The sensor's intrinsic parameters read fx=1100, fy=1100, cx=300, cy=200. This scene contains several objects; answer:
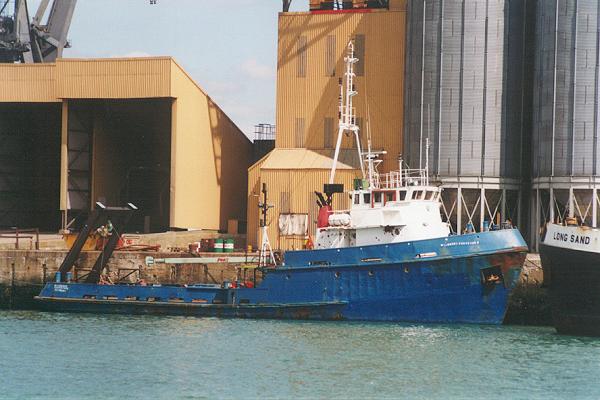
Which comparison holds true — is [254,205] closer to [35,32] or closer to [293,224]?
[293,224]

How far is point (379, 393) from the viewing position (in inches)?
1033

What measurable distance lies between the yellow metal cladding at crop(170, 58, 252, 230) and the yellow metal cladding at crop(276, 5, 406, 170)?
4.38 metres

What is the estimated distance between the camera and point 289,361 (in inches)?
1196

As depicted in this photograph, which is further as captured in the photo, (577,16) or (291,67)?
(291,67)

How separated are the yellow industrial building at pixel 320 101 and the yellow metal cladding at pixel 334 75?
0.14ft

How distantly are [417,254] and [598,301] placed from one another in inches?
249

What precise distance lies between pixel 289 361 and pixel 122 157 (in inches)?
1326

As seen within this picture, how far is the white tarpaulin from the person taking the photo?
169 feet

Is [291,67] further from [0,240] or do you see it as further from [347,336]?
[347,336]

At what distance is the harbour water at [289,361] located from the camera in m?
26.7

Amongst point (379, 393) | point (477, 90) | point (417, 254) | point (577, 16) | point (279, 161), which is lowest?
point (379, 393)

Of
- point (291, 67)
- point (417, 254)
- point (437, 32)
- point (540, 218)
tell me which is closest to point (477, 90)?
point (437, 32)

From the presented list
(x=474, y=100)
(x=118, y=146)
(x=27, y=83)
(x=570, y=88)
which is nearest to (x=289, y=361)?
(x=474, y=100)

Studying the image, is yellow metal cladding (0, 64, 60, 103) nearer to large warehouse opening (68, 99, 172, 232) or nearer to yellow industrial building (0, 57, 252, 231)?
yellow industrial building (0, 57, 252, 231)
